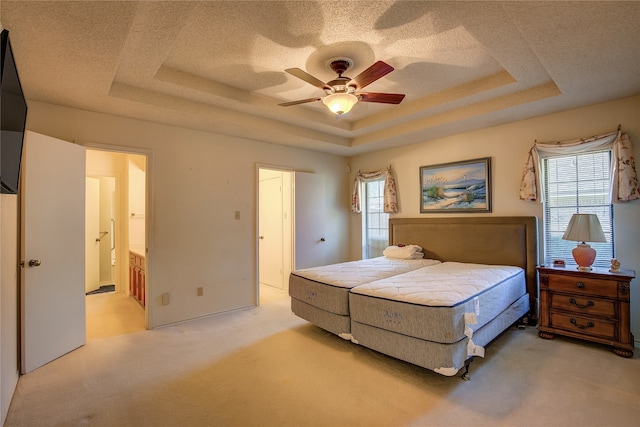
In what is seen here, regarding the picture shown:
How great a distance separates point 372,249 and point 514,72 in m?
3.44

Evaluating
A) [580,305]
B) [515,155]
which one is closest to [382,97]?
[515,155]

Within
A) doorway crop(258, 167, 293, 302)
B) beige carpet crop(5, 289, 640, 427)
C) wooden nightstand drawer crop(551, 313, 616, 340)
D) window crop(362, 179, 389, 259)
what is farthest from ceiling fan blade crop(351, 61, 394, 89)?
window crop(362, 179, 389, 259)

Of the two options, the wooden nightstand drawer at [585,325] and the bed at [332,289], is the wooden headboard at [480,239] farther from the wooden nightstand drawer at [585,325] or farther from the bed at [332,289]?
the bed at [332,289]

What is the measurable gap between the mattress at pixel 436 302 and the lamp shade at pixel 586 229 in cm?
67

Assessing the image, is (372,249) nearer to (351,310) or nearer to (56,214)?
(351,310)

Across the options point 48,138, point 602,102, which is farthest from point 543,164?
point 48,138

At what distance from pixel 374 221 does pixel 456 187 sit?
1.60 metres

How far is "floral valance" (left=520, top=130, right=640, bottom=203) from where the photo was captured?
290 centimetres

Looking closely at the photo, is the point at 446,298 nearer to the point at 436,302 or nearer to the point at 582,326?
the point at 436,302

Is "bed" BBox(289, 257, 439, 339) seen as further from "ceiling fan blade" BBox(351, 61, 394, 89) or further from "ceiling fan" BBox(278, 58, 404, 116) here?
"ceiling fan blade" BBox(351, 61, 394, 89)

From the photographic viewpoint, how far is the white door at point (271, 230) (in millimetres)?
5430

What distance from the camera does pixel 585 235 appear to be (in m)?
2.91

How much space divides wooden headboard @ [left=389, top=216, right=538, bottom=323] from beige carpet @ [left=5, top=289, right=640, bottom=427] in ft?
2.87

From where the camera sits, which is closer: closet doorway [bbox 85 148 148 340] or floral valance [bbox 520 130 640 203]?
floral valance [bbox 520 130 640 203]
